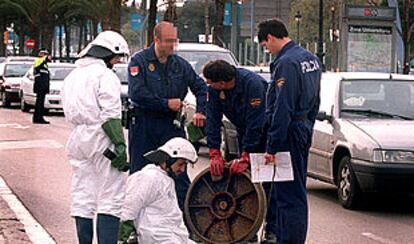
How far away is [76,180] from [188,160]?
82cm

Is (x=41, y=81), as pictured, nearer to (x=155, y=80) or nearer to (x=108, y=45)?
(x=155, y=80)

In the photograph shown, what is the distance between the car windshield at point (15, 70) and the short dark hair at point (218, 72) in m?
27.0

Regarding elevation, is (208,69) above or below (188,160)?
above

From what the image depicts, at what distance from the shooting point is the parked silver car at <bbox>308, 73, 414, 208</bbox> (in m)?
10.8

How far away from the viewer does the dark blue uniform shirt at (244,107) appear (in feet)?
27.6

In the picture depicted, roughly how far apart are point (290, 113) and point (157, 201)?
4.41 feet

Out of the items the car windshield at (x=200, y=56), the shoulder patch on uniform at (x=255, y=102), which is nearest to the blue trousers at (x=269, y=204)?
the shoulder patch on uniform at (x=255, y=102)

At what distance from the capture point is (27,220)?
406 inches

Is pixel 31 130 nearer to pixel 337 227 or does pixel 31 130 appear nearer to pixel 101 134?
pixel 337 227

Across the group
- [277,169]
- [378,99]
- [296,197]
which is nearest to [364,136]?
[378,99]

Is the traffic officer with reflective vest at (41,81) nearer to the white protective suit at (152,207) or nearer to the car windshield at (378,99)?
the car windshield at (378,99)

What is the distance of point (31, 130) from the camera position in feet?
73.5

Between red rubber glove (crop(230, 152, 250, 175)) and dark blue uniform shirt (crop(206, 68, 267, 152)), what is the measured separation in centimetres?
12

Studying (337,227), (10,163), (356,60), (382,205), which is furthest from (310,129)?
(356,60)
